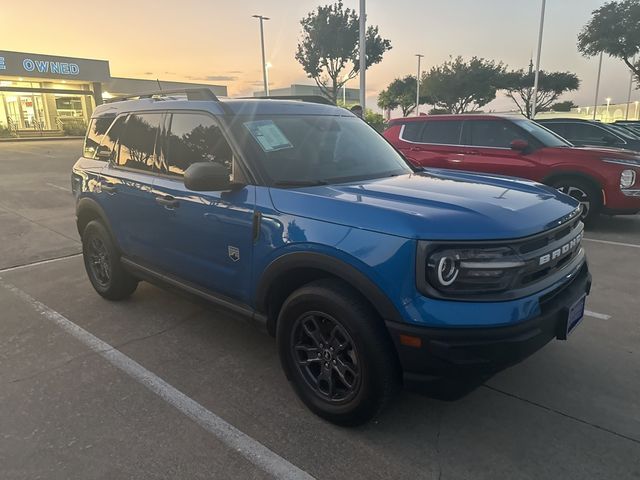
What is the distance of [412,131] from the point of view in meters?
8.88

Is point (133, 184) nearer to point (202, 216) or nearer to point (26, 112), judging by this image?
point (202, 216)

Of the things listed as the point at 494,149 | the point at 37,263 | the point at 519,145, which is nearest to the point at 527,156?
the point at 519,145

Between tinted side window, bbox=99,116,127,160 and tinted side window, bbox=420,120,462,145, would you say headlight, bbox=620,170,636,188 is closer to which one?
tinted side window, bbox=420,120,462,145

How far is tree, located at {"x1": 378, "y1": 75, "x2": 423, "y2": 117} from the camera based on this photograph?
5375 centimetres

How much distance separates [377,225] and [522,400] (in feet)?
5.08

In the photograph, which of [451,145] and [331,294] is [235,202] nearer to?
[331,294]

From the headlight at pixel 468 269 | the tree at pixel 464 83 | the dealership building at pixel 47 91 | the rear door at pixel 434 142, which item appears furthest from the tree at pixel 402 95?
the headlight at pixel 468 269

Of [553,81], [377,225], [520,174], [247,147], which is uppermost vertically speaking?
[553,81]

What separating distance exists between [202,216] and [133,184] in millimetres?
1058

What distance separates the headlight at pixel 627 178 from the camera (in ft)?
22.8

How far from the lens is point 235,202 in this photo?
9.89 feet

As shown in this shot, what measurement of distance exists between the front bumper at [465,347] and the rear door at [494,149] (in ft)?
19.3

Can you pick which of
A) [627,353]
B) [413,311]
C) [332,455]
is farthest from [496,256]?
[627,353]

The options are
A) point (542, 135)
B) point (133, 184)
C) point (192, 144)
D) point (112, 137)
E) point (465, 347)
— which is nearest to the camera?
point (465, 347)
